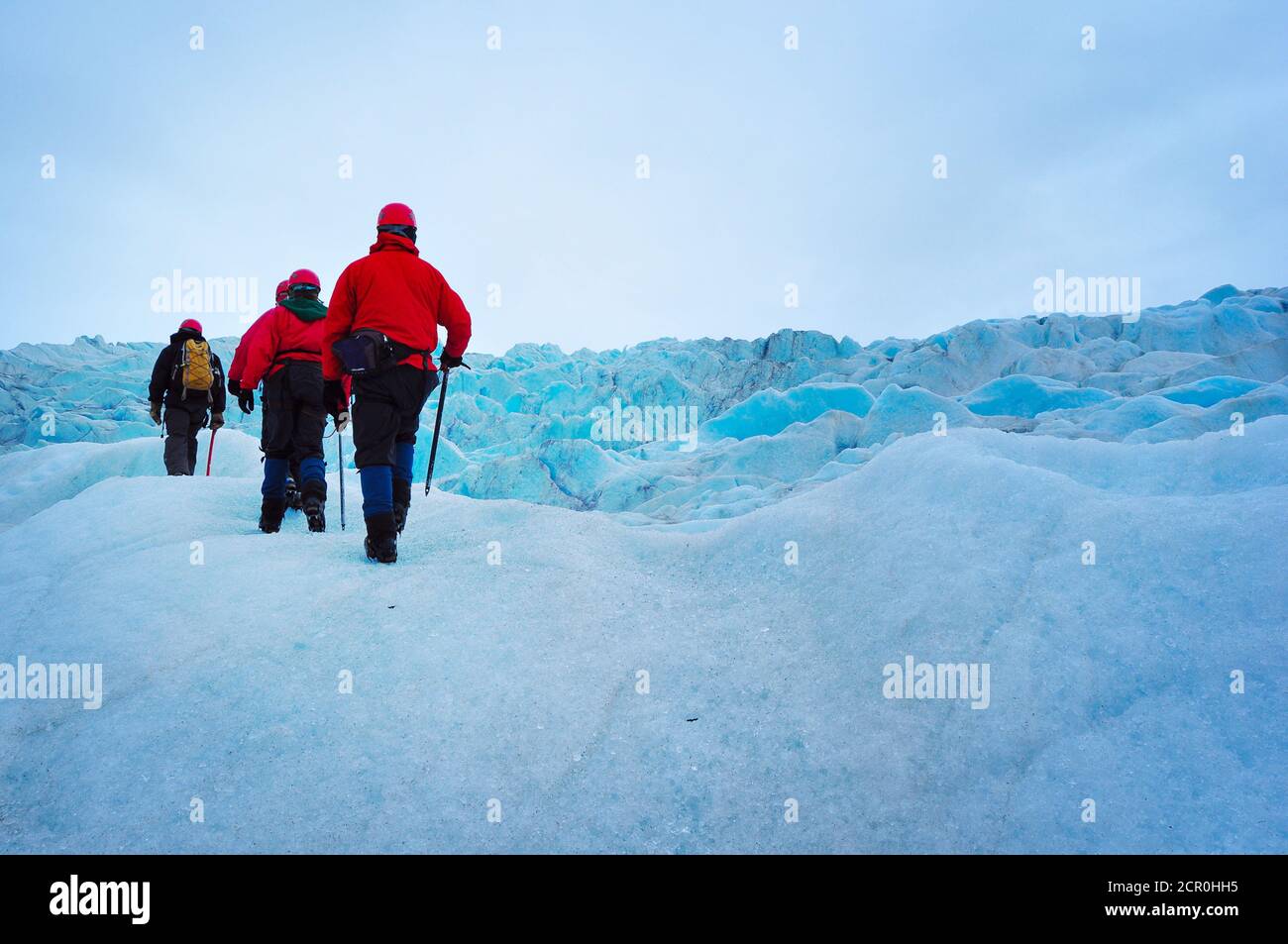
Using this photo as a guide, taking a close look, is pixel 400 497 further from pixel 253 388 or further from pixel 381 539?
pixel 253 388

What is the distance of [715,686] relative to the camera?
2.71 meters

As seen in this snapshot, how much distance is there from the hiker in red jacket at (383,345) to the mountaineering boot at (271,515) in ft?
4.66

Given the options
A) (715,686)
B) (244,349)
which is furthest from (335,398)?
(715,686)

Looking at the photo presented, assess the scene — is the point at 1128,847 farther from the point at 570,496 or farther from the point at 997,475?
the point at 570,496

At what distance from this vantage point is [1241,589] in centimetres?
238

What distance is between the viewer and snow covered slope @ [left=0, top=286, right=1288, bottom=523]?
11430mm

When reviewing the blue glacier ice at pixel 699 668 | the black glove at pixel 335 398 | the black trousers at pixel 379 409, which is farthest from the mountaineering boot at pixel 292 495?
the black trousers at pixel 379 409

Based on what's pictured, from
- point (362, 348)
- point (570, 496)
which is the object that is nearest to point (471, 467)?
point (570, 496)

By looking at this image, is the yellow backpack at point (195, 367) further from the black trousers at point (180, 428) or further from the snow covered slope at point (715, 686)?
the snow covered slope at point (715, 686)

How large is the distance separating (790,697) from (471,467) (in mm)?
13185

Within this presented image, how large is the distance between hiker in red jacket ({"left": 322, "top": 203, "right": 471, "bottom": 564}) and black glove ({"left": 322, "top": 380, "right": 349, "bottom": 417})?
38 centimetres

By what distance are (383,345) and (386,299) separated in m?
0.27
